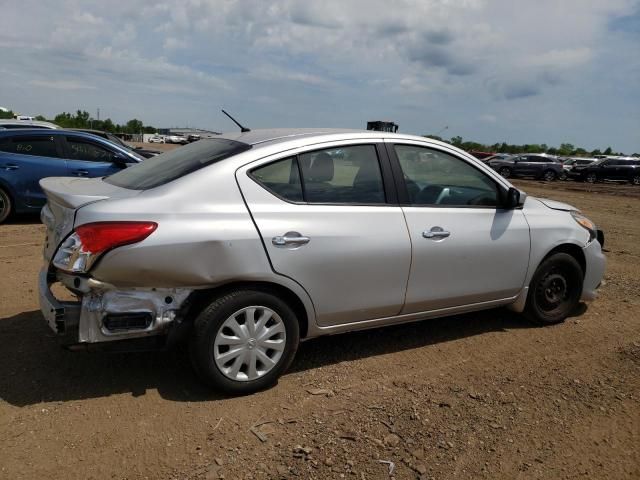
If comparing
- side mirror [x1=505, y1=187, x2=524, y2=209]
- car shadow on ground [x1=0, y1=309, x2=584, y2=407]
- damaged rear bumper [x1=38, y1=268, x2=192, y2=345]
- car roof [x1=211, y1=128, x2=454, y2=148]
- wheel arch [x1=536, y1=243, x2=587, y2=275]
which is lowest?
car shadow on ground [x1=0, y1=309, x2=584, y2=407]

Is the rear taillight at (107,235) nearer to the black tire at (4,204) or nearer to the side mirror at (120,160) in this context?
the side mirror at (120,160)

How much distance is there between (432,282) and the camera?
4.00 m

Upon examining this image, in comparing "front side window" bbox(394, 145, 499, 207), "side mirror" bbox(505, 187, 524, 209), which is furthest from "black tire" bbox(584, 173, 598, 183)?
"front side window" bbox(394, 145, 499, 207)

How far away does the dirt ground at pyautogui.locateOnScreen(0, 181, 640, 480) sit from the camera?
281cm

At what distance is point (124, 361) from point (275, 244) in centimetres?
145

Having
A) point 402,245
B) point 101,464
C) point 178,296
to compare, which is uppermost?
point 402,245

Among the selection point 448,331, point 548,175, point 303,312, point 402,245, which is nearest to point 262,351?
point 303,312

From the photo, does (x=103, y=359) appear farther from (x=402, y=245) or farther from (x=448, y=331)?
(x=448, y=331)

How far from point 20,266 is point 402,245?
4518 mm

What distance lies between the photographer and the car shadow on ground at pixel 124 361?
343cm

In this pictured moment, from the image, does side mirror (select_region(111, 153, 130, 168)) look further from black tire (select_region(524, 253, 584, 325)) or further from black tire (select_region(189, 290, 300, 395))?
black tire (select_region(524, 253, 584, 325))

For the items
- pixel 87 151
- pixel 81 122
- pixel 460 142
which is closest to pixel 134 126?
pixel 81 122

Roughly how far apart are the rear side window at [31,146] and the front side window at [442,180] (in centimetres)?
712

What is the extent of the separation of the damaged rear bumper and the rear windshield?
26.3 inches
